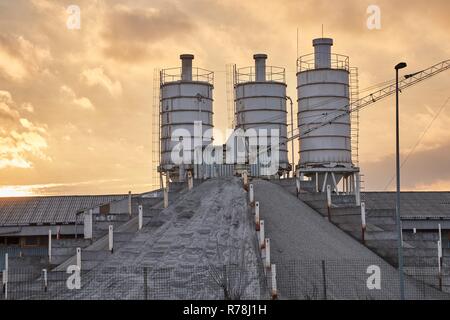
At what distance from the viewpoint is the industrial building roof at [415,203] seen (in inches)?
2495

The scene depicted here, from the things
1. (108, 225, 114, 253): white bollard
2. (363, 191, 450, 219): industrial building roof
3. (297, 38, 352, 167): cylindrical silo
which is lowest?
(108, 225, 114, 253): white bollard

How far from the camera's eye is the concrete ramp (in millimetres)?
29922

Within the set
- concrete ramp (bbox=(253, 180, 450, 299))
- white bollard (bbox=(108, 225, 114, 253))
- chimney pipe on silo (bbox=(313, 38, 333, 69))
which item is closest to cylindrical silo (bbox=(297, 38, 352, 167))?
chimney pipe on silo (bbox=(313, 38, 333, 69))

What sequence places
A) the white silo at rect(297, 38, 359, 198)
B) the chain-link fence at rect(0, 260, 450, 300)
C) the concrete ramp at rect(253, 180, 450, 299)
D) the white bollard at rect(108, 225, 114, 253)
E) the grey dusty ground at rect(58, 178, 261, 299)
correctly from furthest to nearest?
the white silo at rect(297, 38, 359, 198), the white bollard at rect(108, 225, 114, 253), the concrete ramp at rect(253, 180, 450, 299), the grey dusty ground at rect(58, 178, 261, 299), the chain-link fence at rect(0, 260, 450, 300)

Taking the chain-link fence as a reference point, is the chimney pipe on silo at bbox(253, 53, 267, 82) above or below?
above

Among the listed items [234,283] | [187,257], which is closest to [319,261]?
[187,257]

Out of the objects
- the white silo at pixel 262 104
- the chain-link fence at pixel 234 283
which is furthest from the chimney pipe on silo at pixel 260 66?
the chain-link fence at pixel 234 283

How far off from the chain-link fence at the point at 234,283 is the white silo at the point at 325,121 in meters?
24.5

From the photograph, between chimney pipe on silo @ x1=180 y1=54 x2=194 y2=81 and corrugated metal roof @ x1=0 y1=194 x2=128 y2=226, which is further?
chimney pipe on silo @ x1=180 y1=54 x2=194 y2=81

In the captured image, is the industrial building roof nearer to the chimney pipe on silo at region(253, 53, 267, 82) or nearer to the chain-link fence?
the chimney pipe on silo at region(253, 53, 267, 82)

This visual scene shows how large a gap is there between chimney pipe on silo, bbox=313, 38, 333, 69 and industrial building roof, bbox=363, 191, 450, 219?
13541 mm

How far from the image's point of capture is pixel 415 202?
66.6 metres
